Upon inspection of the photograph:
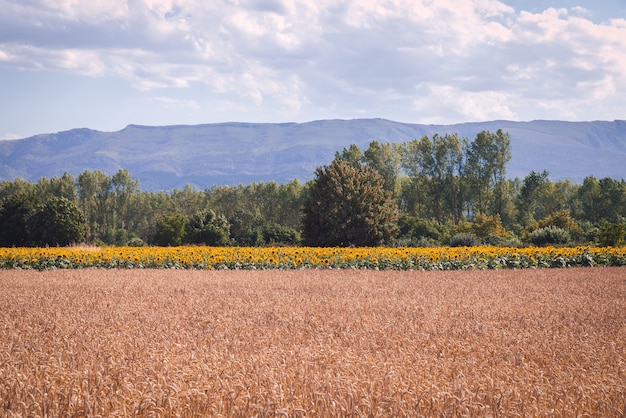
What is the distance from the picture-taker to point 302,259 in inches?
854

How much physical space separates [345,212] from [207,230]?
1833 centimetres

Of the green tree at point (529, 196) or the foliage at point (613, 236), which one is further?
the green tree at point (529, 196)

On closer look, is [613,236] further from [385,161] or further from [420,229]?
[385,161]

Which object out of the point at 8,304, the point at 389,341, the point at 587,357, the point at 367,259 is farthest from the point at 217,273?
the point at 587,357

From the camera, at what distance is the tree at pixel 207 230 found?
45.7 meters

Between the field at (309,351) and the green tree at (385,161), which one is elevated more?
the green tree at (385,161)

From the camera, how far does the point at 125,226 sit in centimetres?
10756

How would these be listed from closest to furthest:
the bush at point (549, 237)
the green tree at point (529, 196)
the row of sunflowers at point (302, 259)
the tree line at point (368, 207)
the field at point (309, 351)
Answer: the field at point (309, 351)
the row of sunflowers at point (302, 259)
the bush at point (549, 237)
the tree line at point (368, 207)
the green tree at point (529, 196)

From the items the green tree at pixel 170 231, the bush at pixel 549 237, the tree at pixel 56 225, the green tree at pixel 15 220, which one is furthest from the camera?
the green tree at pixel 15 220

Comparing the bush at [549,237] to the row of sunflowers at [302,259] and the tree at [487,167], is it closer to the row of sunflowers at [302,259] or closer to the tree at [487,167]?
the row of sunflowers at [302,259]

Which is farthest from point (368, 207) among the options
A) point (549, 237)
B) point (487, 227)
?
point (487, 227)

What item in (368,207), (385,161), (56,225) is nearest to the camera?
(368,207)

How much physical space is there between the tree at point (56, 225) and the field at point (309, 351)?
3253 centimetres

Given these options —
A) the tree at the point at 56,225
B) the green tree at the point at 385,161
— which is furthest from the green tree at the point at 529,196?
the tree at the point at 56,225
